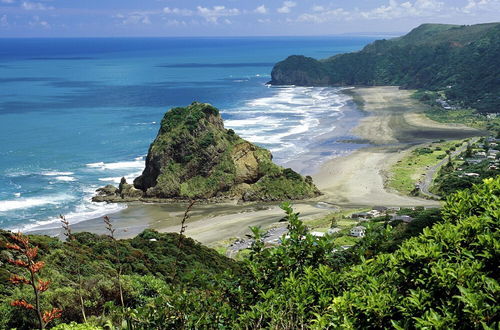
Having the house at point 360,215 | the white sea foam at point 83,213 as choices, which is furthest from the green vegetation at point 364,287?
the white sea foam at point 83,213

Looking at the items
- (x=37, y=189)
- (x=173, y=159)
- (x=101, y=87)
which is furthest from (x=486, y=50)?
(x=37, y=189)

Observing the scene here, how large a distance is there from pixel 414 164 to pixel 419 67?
116 m

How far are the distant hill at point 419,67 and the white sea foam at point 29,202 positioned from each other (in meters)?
111

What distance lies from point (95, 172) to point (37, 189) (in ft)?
32.2

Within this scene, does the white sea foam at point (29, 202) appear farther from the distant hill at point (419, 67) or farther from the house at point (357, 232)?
the distant hill at point (419, 67)

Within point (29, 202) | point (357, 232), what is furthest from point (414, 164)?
point (29, 202)

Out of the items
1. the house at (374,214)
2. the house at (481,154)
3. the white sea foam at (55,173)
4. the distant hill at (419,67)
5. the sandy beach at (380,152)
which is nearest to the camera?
the house at (374,214)

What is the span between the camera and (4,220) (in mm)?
51062

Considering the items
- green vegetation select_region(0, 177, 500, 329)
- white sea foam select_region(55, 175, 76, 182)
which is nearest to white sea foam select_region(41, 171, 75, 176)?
white sea foam select_region(55, 175, 76, 182)

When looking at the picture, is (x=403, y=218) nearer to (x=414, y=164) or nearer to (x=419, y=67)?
(x=414, y=164)

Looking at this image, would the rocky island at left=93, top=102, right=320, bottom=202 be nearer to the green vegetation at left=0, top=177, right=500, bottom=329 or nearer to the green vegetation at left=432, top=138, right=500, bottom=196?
the green vegetation at left=432, top=138, right=500, bottom=196

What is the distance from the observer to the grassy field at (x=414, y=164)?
62.9 meters

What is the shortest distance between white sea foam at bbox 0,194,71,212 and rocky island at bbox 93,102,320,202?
170 inches

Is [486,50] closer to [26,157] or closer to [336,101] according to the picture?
[336,101]
